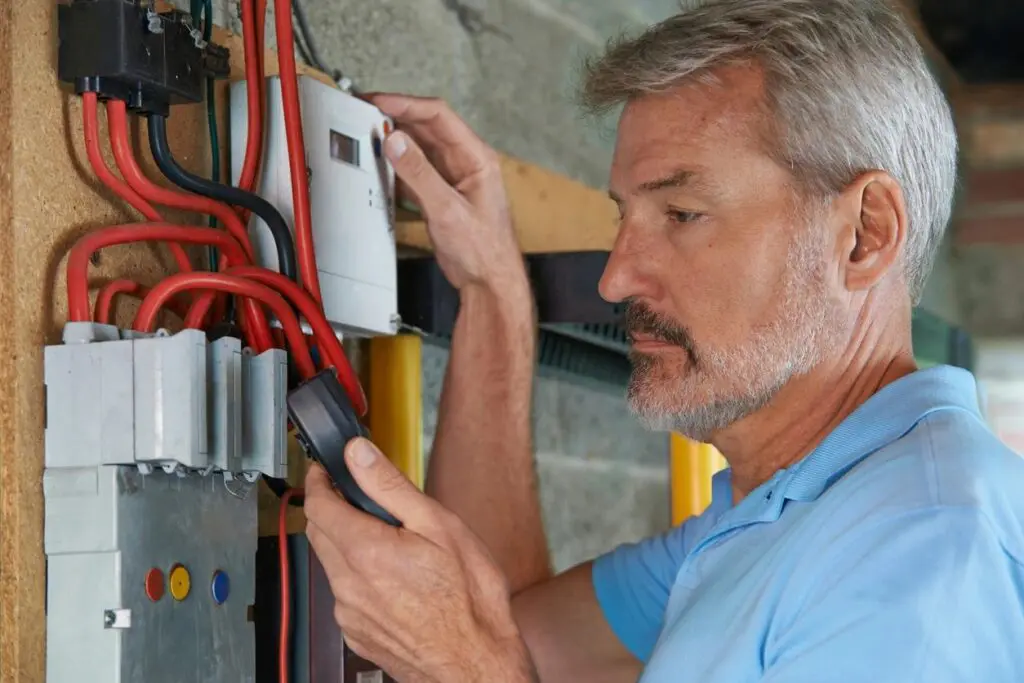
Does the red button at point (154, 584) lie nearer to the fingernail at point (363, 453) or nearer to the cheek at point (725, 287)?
the fingernail at point (363, 453)

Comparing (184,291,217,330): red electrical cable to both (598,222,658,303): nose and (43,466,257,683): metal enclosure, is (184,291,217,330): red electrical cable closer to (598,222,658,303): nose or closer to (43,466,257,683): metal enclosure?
(43,466,257,683): metal enclosure

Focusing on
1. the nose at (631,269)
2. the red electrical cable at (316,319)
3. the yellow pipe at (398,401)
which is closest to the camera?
the red electrical cable at (316,319)

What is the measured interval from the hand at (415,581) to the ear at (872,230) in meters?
0.42

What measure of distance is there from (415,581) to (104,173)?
40 cm

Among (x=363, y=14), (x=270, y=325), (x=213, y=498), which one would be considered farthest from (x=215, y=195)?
(x=363, y=14)

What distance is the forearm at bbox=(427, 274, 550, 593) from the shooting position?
57.7 inches

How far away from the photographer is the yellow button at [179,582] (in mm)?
1013

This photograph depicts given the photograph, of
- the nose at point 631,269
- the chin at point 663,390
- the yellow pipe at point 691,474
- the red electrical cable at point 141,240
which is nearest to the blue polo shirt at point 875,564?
the chin at point 663,390

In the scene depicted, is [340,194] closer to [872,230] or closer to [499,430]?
[499,430]

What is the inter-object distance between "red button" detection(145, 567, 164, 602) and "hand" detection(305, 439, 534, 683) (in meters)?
0.12

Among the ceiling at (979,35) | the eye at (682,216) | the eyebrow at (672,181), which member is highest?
the ceiling at (979,35)

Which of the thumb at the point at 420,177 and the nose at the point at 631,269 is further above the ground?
the thumb at the point at 420,177

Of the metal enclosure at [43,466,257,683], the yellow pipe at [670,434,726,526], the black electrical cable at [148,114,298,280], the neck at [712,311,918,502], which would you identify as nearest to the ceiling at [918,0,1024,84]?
the yellow pipe at [670,434,726,526]

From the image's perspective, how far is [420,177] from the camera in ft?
4.47
